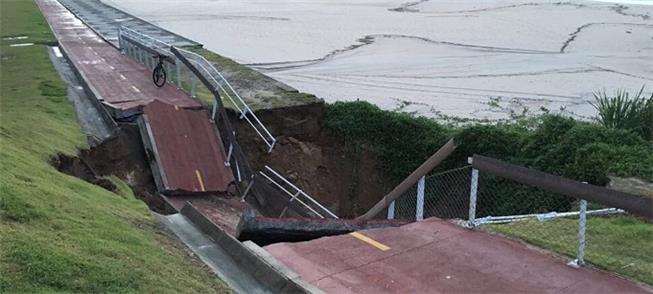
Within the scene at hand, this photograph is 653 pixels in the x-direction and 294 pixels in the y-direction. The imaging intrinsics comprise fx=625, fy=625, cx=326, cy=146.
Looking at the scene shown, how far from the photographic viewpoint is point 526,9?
5019 cm

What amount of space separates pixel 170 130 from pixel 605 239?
885 cm

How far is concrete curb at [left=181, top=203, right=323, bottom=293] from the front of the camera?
5.35m

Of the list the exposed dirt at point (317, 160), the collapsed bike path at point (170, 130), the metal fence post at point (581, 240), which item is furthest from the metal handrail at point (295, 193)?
the metal fence post at point (581, 240)

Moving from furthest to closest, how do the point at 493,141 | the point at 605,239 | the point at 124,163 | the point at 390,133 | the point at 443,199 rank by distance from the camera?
the point at 390,133 < the point at 493,141 < the point at 443,199 < the point at 124,163 < the point at 605,239

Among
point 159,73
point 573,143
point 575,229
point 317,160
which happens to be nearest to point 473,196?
point 575,229

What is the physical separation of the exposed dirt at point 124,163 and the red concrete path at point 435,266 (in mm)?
5599

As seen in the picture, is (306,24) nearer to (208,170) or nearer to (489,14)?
(489,14)

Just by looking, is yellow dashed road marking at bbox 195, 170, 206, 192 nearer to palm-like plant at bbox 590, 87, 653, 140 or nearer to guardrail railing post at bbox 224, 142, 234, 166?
guardrail railing post at bbox 224, 142, 234, 166

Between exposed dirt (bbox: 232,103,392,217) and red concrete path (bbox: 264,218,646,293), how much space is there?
27.0 feet

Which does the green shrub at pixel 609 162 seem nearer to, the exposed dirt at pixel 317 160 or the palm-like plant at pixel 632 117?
the palm-like plant at pixel 632 117

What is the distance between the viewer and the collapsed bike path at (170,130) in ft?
39.4

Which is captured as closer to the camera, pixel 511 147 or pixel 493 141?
pixel 511 147

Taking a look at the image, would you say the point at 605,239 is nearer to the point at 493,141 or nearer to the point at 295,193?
the point at 493,141

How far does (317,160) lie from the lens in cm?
1552
